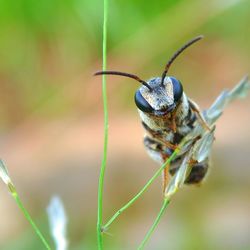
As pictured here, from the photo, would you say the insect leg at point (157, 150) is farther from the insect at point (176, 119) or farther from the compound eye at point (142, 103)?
the compound eye at point (142, 103)

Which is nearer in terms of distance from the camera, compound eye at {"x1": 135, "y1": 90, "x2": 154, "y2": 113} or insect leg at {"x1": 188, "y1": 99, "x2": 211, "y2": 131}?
insect leg at {"x1": 188, "y1": 99, "x2": 211, "y2": 131}

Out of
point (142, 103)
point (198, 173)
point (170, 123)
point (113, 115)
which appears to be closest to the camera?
point (142, 103)

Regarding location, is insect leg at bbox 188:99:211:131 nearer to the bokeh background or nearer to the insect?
Result: the insect

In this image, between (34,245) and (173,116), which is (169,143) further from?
(34,245)

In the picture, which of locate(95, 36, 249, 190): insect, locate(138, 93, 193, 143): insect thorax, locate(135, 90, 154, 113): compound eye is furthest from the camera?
locate(138, 93, 193, 143): insect thorax

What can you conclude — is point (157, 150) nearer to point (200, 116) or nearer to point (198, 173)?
point (198, 173)

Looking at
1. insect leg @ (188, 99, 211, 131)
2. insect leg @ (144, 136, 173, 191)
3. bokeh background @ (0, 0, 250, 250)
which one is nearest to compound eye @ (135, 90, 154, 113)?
insect leg @ (188, 99, 211, 131)

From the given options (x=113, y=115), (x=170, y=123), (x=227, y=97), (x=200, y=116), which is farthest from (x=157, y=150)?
(x=113, y=115)
